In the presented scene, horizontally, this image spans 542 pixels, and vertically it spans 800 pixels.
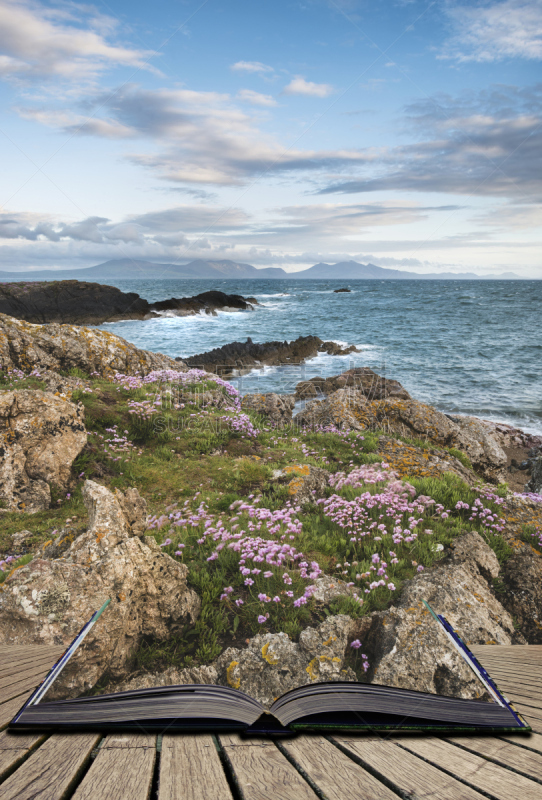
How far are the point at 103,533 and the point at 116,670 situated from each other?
139 centimetres

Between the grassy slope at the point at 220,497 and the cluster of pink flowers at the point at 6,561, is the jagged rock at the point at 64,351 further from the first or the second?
the cluster of pink flowers at the point at 6,561

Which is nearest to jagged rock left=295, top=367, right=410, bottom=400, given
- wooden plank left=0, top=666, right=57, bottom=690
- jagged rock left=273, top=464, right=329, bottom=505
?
jagged rock left=273, top=464, right=329, bottom=505

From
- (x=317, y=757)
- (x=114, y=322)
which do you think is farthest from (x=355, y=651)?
(x=114, y=322)

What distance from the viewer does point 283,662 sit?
313 cm

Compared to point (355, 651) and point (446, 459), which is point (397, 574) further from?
point (446, 459)

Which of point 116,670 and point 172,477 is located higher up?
point 116,670

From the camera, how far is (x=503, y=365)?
1220 inches

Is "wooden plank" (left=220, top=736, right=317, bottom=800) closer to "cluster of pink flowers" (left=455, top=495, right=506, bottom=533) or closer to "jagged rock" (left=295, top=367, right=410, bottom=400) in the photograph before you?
"cluster of pink flowers" (left=455, top=495, right=506, bottom=533)

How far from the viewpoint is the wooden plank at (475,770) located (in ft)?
4.14

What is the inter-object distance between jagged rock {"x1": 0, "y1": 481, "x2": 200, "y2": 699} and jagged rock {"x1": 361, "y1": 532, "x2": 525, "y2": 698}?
1797 millimetres

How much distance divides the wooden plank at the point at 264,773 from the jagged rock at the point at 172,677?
158cm

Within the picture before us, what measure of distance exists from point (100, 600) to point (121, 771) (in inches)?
89.3

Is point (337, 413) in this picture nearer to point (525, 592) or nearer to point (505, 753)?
point (525, 592)

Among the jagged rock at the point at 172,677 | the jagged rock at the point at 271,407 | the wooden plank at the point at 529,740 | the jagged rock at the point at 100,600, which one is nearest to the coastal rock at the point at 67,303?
the jagged rock at the point at 271,407
